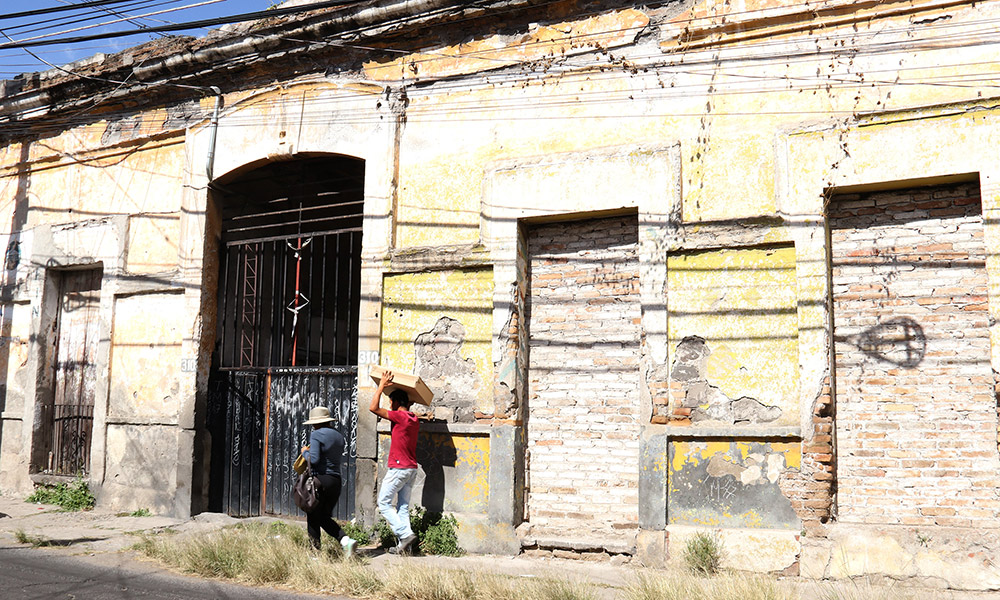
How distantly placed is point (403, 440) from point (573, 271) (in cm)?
242

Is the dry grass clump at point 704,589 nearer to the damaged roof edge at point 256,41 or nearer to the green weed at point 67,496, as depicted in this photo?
the damaged roof edge at point 256,41

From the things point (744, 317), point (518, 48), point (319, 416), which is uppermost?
point (518, 48)

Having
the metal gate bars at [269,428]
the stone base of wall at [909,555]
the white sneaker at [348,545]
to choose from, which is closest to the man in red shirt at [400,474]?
the white sneaker at [348,545]

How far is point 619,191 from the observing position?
797cm

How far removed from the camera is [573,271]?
841 centimetres

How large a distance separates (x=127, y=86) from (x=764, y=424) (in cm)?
921

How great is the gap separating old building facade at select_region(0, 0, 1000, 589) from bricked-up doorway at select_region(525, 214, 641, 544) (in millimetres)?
28

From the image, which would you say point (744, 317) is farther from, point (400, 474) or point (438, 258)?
point (400, 474)

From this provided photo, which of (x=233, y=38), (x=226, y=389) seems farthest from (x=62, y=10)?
(x=226, y=389)

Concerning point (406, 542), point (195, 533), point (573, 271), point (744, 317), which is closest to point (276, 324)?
point (195, 533)

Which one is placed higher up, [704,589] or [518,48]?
[518,48]

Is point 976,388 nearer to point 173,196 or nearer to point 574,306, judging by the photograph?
point 574,306

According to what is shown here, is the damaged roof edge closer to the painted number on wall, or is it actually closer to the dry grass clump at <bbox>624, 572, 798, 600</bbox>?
the painted number on wall

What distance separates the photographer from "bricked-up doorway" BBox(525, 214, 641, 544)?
7.91 m
